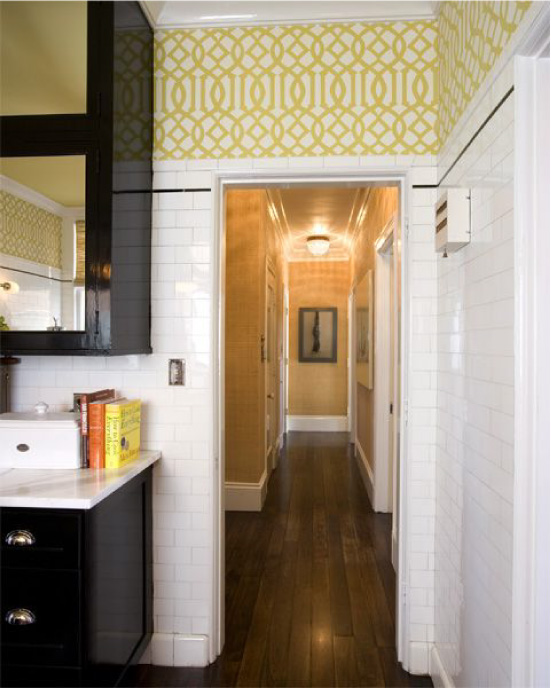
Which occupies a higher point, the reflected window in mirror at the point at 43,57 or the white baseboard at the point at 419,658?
the reflected window in mirror at the point at 43,57

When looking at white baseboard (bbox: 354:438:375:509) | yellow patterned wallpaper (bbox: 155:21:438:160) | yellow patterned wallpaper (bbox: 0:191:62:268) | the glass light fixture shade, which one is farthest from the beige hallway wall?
yellow patterned wallpaper (bbox: 0:191:62:268)

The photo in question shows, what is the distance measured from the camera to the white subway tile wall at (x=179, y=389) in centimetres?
222

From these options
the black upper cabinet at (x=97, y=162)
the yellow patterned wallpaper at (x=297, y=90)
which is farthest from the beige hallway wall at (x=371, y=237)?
the black upper cabinet at (x=97, y=162)

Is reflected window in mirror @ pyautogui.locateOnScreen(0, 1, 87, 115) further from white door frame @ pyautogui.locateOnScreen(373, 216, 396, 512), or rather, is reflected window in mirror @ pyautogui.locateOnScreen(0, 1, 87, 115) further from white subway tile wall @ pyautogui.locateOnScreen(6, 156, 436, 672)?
white door frame @ pyautogui.locateOnScreen(373, 216, 396, 512)

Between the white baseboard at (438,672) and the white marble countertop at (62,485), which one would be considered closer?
the white marble countertop at (62,485)

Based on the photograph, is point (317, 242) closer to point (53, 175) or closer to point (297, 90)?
point (297, 90)

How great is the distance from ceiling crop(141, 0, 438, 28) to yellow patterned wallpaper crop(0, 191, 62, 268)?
1.00 m

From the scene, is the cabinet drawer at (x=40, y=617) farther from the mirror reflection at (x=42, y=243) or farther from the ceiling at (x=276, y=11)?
the ceiling at (x=276, y=11)

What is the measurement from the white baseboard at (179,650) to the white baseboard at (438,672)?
97 cm

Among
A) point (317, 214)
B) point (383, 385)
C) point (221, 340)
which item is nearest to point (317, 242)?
point (317, 214)

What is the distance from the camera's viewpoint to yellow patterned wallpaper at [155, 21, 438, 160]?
2178 mm

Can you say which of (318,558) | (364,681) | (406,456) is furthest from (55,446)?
(318,558)

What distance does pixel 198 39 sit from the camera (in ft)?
7.40

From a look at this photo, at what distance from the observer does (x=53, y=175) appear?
1938 mm
